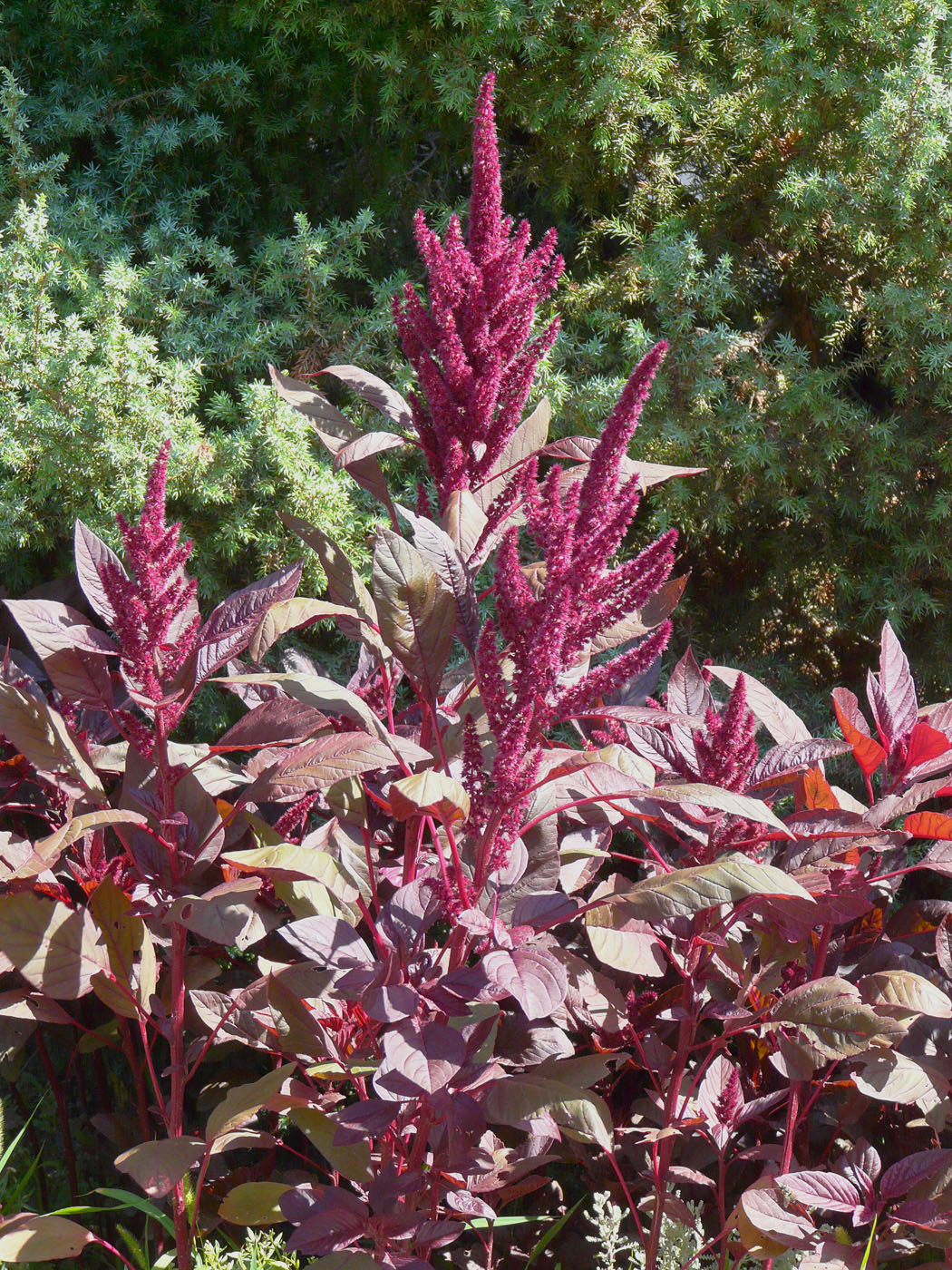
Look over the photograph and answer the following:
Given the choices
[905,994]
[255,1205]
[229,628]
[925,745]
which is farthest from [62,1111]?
[925,745]

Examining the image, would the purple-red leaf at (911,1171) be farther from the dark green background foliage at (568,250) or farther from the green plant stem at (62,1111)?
the dark green background foliage at (568,250)

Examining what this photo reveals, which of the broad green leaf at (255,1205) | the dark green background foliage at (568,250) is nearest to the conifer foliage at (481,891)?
the broad green leaf at (255,1205)

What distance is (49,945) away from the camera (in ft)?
4.26

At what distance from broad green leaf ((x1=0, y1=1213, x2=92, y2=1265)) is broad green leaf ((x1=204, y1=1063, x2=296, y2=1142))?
0.76 feet

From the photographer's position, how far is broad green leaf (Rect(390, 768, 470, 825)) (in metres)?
0.90

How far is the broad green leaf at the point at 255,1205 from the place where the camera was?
1311mm

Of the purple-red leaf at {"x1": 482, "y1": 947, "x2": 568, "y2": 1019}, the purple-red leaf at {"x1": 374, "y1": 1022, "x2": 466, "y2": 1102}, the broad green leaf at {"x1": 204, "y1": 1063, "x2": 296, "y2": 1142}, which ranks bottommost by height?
the broad green leaf at {"x1": 204, "y1": 1063, "x2": 296, "y2": 1142}

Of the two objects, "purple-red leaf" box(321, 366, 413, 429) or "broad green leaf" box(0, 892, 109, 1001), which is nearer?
"broad green leaf" box(0, 892, 109, 1001)

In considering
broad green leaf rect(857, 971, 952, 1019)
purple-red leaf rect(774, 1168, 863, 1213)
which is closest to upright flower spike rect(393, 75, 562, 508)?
broad green leaf rect(857, 971, 952, 1019)

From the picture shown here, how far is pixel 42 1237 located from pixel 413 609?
3.00 ft

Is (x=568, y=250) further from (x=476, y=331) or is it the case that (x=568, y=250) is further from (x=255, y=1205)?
(x=255, y=1205)

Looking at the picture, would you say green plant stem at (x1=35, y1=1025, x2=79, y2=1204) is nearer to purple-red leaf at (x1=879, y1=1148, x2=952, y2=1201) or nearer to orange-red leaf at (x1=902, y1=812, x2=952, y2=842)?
purple-red leaf at (x1=879, y1=1148, x2=952, y2=1201)

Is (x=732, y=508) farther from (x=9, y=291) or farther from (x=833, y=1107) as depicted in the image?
(x=9, y=291)

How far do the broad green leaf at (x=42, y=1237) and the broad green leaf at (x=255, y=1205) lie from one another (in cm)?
18
